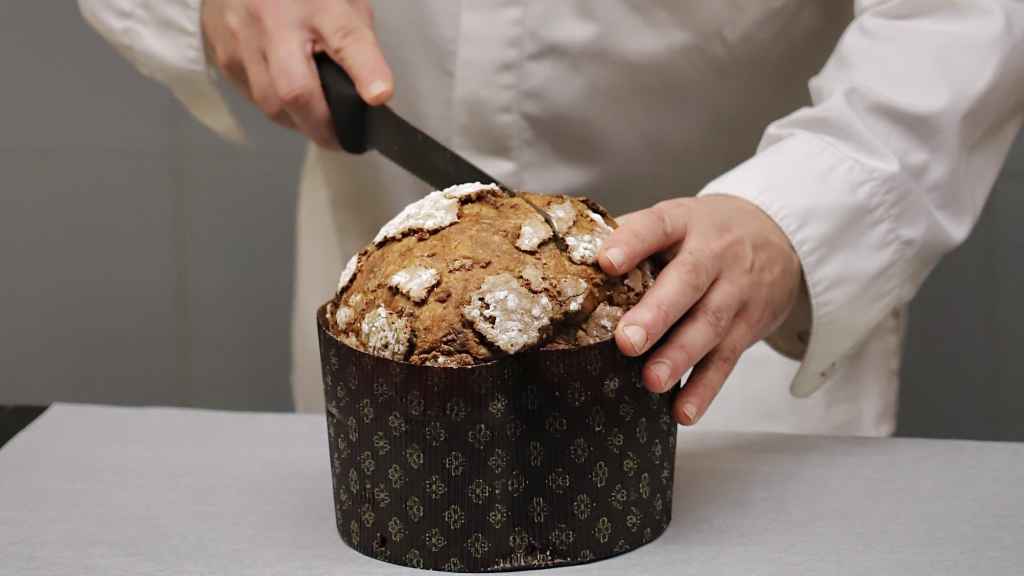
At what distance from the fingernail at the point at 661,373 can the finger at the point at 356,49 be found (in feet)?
1.24

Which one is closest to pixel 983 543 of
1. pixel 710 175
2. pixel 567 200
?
pixel 567 200

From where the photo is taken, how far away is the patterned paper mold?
0.96 meters

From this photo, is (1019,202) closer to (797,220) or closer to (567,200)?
(797,220)

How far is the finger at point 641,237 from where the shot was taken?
39.6 inches

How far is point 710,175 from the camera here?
152 centimetres

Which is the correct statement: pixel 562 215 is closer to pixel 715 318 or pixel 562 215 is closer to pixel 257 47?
pixel 715 318

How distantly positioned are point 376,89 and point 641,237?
0.32 metres

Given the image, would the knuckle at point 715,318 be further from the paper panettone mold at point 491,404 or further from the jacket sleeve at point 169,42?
the jacket sleeve at point 169,42

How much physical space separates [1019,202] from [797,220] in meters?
1.04

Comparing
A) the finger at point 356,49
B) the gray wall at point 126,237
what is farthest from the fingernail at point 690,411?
the gray wall at point 126,237

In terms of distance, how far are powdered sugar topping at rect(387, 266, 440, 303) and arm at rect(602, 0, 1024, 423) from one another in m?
0.30

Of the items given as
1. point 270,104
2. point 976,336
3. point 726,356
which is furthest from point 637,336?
point 976,336

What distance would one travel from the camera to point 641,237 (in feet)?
3.37

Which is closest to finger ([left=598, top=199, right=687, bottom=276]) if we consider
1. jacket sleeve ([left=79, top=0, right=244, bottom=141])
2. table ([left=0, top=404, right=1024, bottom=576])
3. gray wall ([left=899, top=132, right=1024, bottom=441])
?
table ([left=0, top=404, right=1024, bottom=576])
